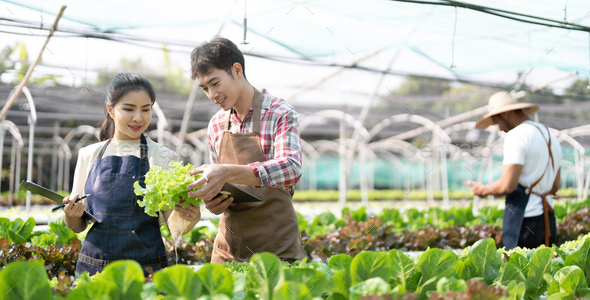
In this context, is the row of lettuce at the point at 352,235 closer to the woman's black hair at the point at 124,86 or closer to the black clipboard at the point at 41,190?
the black clipboard at the point at 41,190

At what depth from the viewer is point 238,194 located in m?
1.74

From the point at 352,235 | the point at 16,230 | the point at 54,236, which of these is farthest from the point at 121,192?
the point at 352,235

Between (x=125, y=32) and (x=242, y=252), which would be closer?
(x=242, y=252)

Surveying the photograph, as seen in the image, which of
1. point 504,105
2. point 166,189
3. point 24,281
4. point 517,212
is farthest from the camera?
point 504,105

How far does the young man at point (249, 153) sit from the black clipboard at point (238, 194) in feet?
0.07

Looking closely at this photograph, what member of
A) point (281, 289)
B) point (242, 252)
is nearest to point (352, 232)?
point (242, 252)

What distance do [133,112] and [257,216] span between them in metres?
0.64

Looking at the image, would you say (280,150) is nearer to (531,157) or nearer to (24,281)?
(24,281)

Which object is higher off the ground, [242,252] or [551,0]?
[551,0]

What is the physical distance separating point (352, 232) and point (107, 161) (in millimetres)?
2458

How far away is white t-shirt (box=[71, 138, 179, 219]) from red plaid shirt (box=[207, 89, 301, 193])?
0.24 metres

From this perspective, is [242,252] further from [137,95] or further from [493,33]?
[493,33]

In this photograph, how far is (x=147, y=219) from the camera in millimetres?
1882

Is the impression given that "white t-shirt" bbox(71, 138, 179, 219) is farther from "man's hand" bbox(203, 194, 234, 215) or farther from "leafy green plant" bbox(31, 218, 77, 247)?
"leafy green plant" bbox(31, 218, 77, 247)
